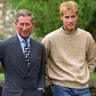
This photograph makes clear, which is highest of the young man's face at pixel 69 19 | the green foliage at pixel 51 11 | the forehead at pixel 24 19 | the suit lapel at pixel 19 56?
the forehead at pixel 24 19

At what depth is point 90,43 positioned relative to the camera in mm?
5438

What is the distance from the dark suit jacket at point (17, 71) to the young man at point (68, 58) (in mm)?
361

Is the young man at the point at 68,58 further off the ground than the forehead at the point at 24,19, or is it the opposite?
the forehead at the point at 24,19

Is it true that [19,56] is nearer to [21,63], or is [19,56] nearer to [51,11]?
[21,63]

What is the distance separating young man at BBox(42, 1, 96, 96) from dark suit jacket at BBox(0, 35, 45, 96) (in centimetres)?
36

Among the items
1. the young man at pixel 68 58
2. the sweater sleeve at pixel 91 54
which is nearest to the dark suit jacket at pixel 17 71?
the young man at pixel 68 58

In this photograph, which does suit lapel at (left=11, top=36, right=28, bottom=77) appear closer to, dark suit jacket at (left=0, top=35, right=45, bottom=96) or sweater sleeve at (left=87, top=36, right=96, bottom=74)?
dark suit jacket at (left=0, top=35, right=45, bottom=96)

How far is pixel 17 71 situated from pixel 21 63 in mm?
94

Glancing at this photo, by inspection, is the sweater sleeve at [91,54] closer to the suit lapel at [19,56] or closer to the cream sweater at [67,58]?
the cream sweater at [67,58]

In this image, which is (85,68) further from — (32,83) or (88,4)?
(88,4)

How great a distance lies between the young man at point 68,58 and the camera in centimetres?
516

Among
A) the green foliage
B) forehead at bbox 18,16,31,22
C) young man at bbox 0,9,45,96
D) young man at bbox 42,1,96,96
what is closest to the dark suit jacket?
young man at bbox 0,9,45,96

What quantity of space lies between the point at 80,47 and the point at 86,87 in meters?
0.46

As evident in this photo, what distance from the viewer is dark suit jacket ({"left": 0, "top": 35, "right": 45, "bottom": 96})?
15.8 feet
